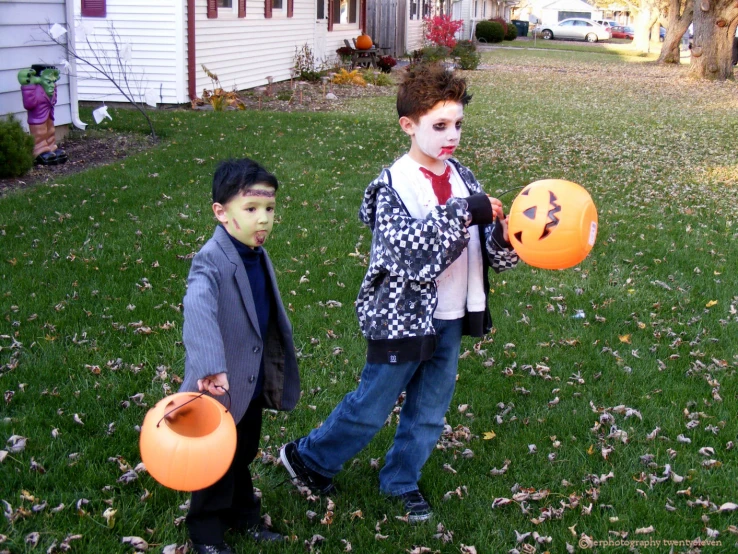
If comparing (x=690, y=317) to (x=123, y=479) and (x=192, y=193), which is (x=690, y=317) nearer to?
(x=123, y=479)

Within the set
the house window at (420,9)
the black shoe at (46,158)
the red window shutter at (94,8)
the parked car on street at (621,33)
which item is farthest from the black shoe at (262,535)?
the parked car on street at (621,33)

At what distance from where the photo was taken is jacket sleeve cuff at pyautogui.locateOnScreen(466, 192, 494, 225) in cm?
283

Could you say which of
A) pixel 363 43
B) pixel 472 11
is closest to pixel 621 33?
pixel 472 11

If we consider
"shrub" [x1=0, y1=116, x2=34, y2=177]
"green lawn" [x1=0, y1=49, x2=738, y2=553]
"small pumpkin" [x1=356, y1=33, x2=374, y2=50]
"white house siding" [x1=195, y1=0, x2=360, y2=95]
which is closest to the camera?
"green lawn" [x1=0, y1=49, x2=738, y2=553]

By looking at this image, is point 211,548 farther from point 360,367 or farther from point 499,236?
point 360,367

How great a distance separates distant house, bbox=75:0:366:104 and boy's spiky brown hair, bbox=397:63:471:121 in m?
10.3

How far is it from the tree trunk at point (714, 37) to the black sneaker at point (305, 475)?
88.2 feet

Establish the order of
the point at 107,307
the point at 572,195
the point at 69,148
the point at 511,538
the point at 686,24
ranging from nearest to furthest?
1. the point at 572,195
2. the point at 511,538
3. the point at 107,307
4. the point at 69,148
5. the point at 686,24

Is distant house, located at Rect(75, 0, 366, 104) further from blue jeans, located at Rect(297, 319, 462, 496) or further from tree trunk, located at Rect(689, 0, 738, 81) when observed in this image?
tree trunk, located at Rect(689, 0, 738, 81)

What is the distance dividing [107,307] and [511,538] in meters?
3.30

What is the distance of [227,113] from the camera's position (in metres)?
14.2

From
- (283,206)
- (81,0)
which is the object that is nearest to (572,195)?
(283,206)

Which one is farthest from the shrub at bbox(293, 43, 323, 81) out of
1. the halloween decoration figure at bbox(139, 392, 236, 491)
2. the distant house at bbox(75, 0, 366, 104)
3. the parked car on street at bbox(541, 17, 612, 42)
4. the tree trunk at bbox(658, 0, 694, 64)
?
the parked car on street at bbox(541, 17, 612, 42)

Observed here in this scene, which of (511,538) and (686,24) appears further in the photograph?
(686,24)
